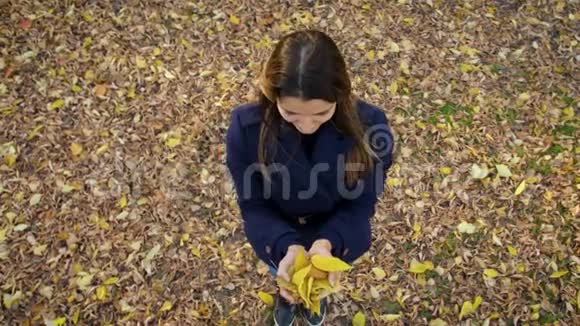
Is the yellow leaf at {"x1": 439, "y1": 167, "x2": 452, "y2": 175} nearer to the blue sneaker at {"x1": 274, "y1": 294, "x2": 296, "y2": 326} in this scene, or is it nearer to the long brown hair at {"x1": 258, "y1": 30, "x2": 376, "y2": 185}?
the blue sneaker at {"x1": 274, "y1": 294, "x2": 296, "y2": 326}

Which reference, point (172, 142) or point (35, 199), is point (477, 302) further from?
point (35, 199)

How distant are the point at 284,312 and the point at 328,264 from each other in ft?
3.86

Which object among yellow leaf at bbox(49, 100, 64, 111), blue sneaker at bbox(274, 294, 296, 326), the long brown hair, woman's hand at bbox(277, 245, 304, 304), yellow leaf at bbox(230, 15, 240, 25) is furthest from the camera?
yellow leaf at bbox(230, 15, 240, 25)

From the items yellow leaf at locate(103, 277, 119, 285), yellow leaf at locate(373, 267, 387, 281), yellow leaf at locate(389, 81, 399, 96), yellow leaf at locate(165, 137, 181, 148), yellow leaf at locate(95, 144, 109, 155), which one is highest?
yellow leaf at locate(389, 81, 399, 96)

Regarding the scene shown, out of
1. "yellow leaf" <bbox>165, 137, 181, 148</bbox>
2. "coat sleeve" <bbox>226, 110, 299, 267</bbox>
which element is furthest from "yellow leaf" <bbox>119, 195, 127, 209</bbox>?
"coat sleeve" <bbox>226, 110, 299, 267</bbox>

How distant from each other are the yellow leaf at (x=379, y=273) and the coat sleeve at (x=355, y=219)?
1.14 metres

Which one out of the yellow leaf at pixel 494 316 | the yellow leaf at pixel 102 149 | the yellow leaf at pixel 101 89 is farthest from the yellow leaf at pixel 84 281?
the yellow leaf at pixel 494 316

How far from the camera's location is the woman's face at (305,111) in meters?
1.98

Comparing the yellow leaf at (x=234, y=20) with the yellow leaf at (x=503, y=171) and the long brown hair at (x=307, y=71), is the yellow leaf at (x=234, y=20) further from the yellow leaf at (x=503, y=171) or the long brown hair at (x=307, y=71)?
the long brown hair at (x=307, y=71)

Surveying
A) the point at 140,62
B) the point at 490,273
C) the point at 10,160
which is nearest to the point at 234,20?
the point at 140,62

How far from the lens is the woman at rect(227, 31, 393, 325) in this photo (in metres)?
1.96

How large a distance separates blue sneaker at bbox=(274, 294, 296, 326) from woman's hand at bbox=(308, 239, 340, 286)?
0.92 meters

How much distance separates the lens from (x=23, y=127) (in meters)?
4.28

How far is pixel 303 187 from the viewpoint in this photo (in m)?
2.48
